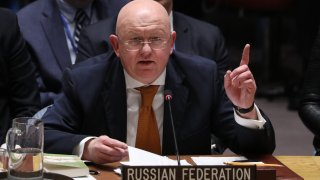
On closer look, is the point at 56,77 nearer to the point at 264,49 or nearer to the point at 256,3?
the point at 256,3

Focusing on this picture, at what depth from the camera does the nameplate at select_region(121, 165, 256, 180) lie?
2.26m

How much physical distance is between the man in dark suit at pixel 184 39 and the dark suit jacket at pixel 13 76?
30 centimetres

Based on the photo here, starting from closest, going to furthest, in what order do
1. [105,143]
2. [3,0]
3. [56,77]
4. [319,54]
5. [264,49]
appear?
[105,143] → [319,54] → [56,77] → [3,0] → [264,49]

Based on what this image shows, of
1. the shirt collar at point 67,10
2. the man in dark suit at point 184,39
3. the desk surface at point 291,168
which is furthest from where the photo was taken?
the shirt collar at point 67,10

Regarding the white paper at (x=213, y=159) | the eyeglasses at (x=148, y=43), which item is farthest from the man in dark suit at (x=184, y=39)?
the white paper at (x=213, y=159)

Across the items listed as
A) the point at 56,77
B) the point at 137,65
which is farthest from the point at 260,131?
the point at 56,77

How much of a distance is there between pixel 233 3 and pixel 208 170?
17.6ft

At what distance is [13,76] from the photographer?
11.8 ft

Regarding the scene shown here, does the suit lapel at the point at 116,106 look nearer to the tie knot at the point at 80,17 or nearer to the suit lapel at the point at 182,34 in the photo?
the suit lapel at the point at 182,34

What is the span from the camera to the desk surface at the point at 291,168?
257 centimetres

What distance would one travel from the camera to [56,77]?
13.1 feet

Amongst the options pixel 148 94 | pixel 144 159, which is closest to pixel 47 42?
pixel 148 94

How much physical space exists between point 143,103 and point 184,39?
3.44 ft

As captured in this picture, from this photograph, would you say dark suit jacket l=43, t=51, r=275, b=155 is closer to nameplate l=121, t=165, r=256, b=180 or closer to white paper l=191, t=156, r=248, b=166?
white paper l=191, t=156, r=248, b=166
